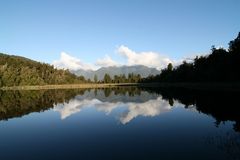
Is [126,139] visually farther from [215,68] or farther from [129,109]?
[215,68]

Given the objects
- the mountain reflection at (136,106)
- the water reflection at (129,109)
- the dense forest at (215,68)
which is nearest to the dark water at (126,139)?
the mountain reflection at (136,106)

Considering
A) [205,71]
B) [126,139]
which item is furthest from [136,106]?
[205,71]

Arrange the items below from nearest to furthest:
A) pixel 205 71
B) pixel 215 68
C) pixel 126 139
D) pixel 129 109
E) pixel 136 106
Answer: pixel 126 139
pixel 129 109
pixel 136 106
pixel 215 68
pixel 205 71

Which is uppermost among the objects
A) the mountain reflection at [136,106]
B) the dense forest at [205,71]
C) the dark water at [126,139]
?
the dense forest at [205,71]

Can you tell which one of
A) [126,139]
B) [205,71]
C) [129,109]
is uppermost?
[205,71]

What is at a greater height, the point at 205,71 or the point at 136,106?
the point at 205,71

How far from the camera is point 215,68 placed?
4577 inches

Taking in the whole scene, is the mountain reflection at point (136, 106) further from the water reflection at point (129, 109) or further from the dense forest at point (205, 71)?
the dense forest at point (205, 71)

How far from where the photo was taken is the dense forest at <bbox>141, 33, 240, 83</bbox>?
102 m

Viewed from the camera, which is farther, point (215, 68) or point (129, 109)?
point (215, 68)

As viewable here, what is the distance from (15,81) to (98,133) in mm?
162622

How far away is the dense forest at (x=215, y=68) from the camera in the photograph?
102 meters

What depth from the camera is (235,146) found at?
21.2m

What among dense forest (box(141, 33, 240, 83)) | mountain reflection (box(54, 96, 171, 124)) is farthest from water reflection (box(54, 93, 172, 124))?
dense forest (box(141, 33, 240, 83))
